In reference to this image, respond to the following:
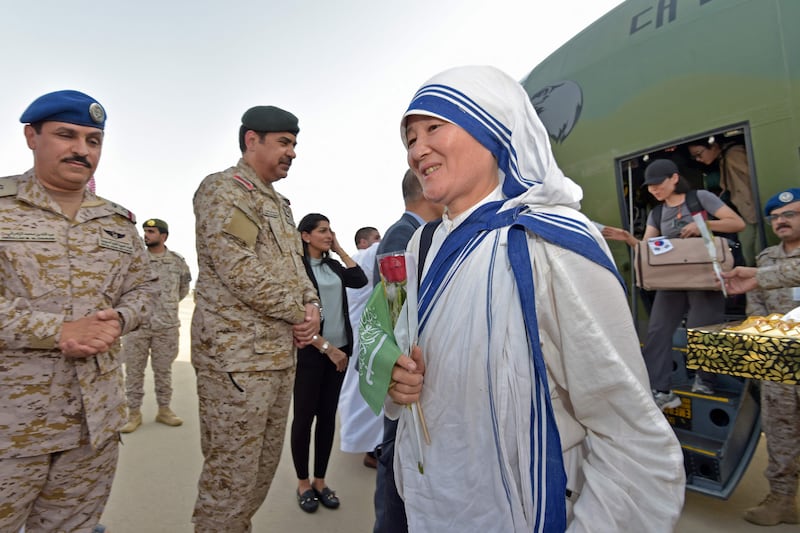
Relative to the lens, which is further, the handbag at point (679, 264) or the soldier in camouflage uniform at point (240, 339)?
the handbag at point (679, 264)

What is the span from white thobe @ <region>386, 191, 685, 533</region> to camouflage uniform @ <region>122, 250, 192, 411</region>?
4.63m

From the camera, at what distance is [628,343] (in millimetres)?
1045

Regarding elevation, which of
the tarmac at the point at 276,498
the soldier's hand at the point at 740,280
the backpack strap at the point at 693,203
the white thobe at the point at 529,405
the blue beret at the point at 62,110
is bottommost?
the tarmac at the point at 276,498

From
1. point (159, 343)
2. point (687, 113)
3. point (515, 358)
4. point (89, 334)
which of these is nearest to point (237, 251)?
point (89, 334)

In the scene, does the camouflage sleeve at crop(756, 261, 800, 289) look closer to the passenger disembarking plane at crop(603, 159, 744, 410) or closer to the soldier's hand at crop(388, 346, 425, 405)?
the passenger disembarking plane at crop(603, 159, 744, 410)

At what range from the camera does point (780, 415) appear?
9.27 ft

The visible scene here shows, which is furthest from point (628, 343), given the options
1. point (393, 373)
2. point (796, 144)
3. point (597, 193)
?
point (597, 193)

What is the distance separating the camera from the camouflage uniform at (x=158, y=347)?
4.97 metres

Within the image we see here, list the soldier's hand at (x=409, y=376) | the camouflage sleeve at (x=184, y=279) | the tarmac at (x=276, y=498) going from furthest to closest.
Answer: the camouflage sleeve at (x=184, y=279)
the tarmac at (x=276, y=498)
the soldier's hand at (x=409, y=376)

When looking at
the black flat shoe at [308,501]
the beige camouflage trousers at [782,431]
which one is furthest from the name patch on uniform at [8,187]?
the beige camouflage trousers at [782,431]

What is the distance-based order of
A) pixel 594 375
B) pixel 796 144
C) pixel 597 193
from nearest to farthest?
pixel 594 375 → pixel 796 144 → pixel 597 193

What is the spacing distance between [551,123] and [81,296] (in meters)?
3.67

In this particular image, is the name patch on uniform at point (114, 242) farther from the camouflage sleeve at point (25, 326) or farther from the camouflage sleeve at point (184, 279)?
the camouflage sleeve at point (184, 279)

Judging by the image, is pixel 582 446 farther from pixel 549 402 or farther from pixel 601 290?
pixel 601 290
